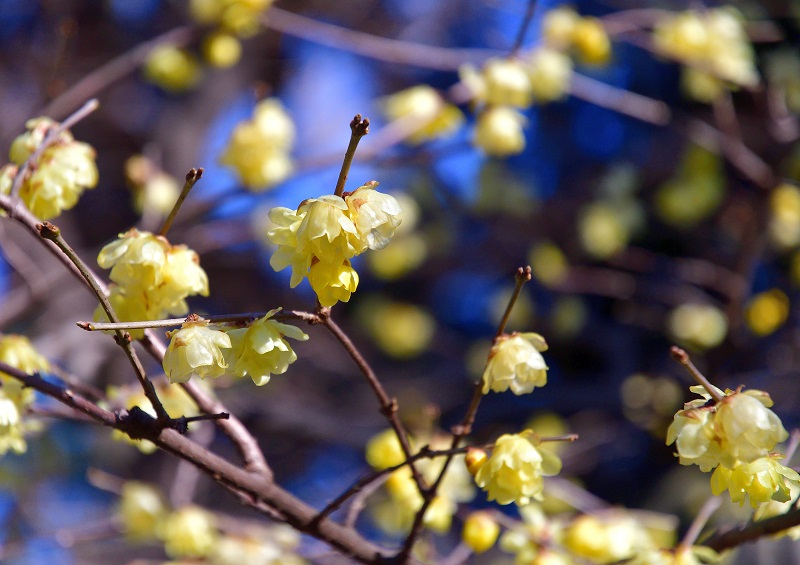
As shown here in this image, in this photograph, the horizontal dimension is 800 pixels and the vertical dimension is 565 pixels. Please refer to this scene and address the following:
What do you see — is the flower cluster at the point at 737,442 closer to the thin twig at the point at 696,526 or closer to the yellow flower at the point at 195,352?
the thin twig at the point at 696,526

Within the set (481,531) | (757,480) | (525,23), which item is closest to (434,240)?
(525,23)

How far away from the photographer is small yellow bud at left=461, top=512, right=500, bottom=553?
60.4 inches

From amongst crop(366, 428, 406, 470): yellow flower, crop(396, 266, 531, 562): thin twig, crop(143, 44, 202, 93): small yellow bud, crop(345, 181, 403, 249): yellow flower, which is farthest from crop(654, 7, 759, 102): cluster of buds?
crop(345, 181, 403, 249): yellow flower

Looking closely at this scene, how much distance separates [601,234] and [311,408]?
158 cm

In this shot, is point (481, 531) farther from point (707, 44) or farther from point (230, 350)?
point (707, 44)

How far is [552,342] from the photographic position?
3740mm

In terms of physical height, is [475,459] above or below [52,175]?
below

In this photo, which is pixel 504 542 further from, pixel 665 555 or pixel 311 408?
pixel 311 408

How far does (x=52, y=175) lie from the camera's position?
1.26 meters

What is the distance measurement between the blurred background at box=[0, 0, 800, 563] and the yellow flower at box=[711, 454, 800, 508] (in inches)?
51.6

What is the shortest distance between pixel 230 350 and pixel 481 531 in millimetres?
778

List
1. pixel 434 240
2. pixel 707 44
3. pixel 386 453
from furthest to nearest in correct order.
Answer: pixel 434 240
pixel 707 44
pixel 386 453

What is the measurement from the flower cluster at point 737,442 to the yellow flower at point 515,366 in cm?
Result: 23

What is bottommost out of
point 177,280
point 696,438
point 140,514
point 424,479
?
point 140,514
